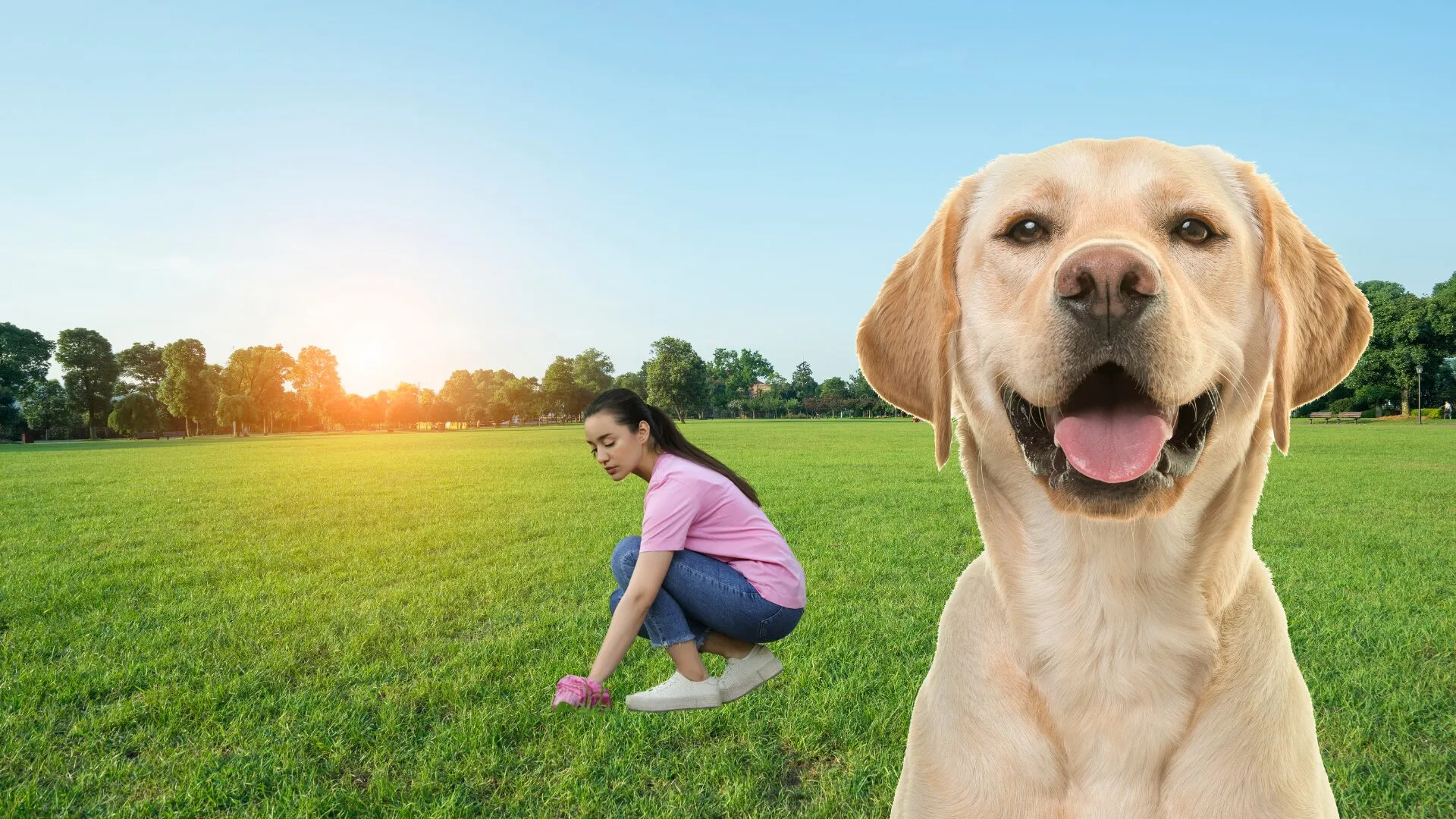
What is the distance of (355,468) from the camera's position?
19938mm

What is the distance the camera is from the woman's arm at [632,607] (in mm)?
3957

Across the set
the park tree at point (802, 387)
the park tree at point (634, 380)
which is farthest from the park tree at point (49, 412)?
the park tree at point (802, 387)

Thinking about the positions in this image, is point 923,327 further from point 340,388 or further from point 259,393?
point 340,388

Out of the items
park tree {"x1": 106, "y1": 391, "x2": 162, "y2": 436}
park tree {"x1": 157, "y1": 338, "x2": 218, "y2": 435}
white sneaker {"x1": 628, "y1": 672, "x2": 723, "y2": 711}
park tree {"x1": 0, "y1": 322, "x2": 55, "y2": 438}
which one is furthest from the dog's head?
park tree {"x1": 0, "y1": 322, "x2": 55, "y2": 438}

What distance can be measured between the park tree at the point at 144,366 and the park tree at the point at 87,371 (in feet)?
17.1

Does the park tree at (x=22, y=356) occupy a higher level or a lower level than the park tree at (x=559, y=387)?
higher

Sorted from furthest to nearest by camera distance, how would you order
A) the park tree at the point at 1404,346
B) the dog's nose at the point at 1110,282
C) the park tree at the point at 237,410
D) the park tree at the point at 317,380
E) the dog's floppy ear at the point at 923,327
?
the park tree at the point at 317,380 → the park tree at the point at 237,410 → the park tree at the point at 1404,346 → the dog's floppy ear at the point at 923,327 → the dog's nose at the point at 1110,282

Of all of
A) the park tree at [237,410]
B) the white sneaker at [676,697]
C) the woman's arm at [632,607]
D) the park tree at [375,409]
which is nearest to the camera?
the white sneaker at [676,697]

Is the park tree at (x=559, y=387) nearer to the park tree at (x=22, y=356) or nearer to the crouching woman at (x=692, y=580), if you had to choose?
the park tree at (x=22, y=356)

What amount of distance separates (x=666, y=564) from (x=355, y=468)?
59.7ft

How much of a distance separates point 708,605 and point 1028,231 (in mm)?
2584

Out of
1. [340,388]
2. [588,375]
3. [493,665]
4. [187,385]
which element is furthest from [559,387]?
[493,665]

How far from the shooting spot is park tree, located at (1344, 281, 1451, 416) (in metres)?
54.6

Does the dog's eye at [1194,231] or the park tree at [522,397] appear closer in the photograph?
the dog's eye at [1194,231]
